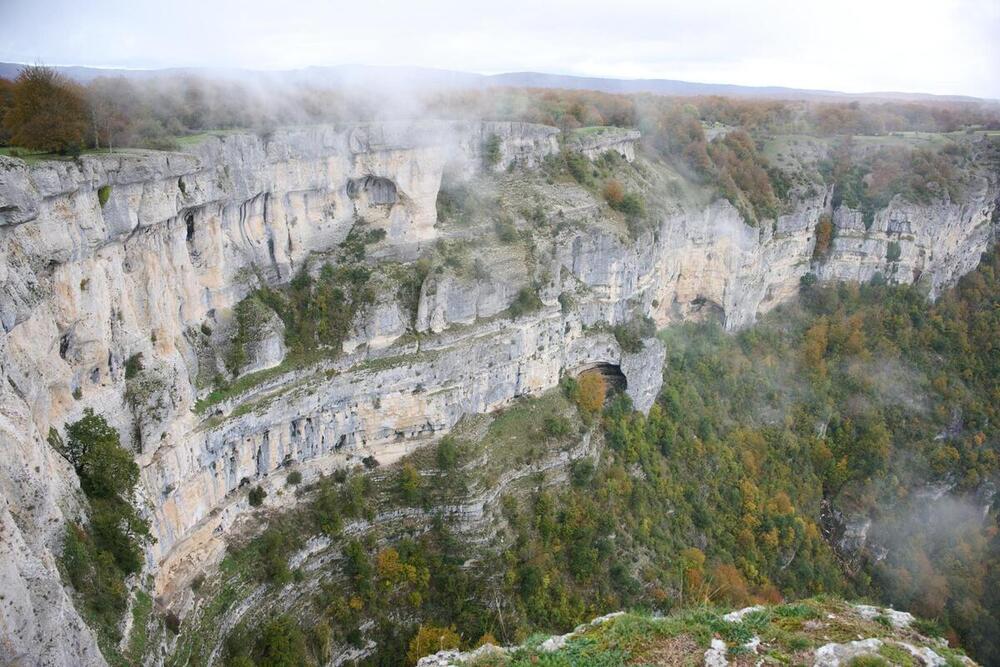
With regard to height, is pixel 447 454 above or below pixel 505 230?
below

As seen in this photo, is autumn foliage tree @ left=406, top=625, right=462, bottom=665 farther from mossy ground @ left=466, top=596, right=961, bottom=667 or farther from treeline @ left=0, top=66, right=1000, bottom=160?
treeline @ left=0, top=66, right=1000, bottom=160

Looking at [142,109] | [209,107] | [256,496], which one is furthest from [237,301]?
[209,107]

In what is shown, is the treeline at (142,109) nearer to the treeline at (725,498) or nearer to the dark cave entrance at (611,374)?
the treeline at (725,498)

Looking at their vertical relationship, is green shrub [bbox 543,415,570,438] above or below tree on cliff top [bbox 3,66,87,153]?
below

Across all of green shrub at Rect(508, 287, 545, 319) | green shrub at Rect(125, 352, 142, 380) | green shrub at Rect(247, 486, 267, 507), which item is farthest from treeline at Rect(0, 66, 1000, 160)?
green shrub at Rect(247, 486, 267, 507)

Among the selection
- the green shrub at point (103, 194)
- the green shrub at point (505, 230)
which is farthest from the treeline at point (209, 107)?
the green shrub at point (505, 230)

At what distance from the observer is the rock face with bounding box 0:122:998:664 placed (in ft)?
45.8

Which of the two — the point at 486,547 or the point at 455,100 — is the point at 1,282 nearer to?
the point at 486,547

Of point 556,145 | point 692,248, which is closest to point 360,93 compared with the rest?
point 556,145

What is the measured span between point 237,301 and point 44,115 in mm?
8212

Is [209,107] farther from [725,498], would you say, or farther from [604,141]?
[725,498]

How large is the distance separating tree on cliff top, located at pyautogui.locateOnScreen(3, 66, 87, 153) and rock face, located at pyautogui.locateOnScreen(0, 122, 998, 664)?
4.60 ft

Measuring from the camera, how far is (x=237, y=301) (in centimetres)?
2375

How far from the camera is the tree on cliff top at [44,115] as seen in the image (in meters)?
17.1
